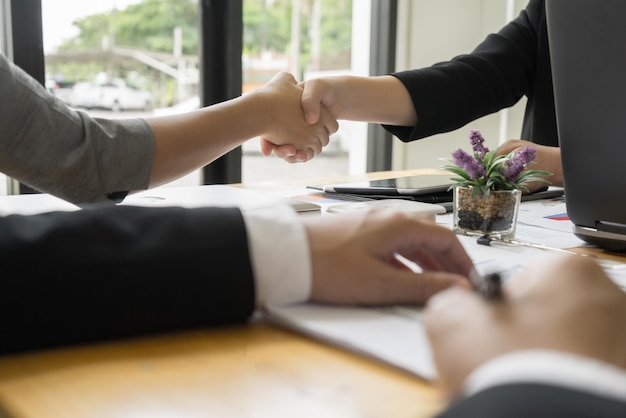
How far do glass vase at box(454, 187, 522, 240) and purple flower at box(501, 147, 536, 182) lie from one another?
2cm

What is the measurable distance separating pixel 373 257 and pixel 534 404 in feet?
0.86

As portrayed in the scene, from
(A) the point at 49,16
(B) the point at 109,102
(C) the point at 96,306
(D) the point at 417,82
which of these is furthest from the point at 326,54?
(C) the point at 96,306

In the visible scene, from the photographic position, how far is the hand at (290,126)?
1.28 m

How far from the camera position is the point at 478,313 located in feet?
1.31

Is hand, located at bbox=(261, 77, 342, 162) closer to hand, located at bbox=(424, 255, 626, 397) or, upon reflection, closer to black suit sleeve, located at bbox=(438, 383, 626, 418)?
hand, located at bbox=(424, 255, 626, 397)

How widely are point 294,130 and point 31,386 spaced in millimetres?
954

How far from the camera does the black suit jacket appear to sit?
4.50 feet

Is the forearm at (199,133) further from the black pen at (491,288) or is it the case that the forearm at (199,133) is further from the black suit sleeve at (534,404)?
the black suit sleeve at (534,404)

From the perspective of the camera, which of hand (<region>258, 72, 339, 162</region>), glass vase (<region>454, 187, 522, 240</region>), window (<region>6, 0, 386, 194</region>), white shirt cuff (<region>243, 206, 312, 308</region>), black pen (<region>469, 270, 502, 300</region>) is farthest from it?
window (<region>6, 0, 386, 194</region>)

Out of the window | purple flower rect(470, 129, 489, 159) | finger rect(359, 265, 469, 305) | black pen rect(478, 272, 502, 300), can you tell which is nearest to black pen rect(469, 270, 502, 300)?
black pen rect(478, 272, 502, 300)

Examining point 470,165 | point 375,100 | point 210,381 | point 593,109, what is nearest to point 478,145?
point 470,165

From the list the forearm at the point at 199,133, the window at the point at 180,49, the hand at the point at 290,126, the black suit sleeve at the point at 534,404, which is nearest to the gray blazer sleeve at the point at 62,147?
the forearm at the point at 199,133

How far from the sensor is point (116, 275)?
484 millimetres

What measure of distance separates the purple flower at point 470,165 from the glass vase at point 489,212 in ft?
0.07
